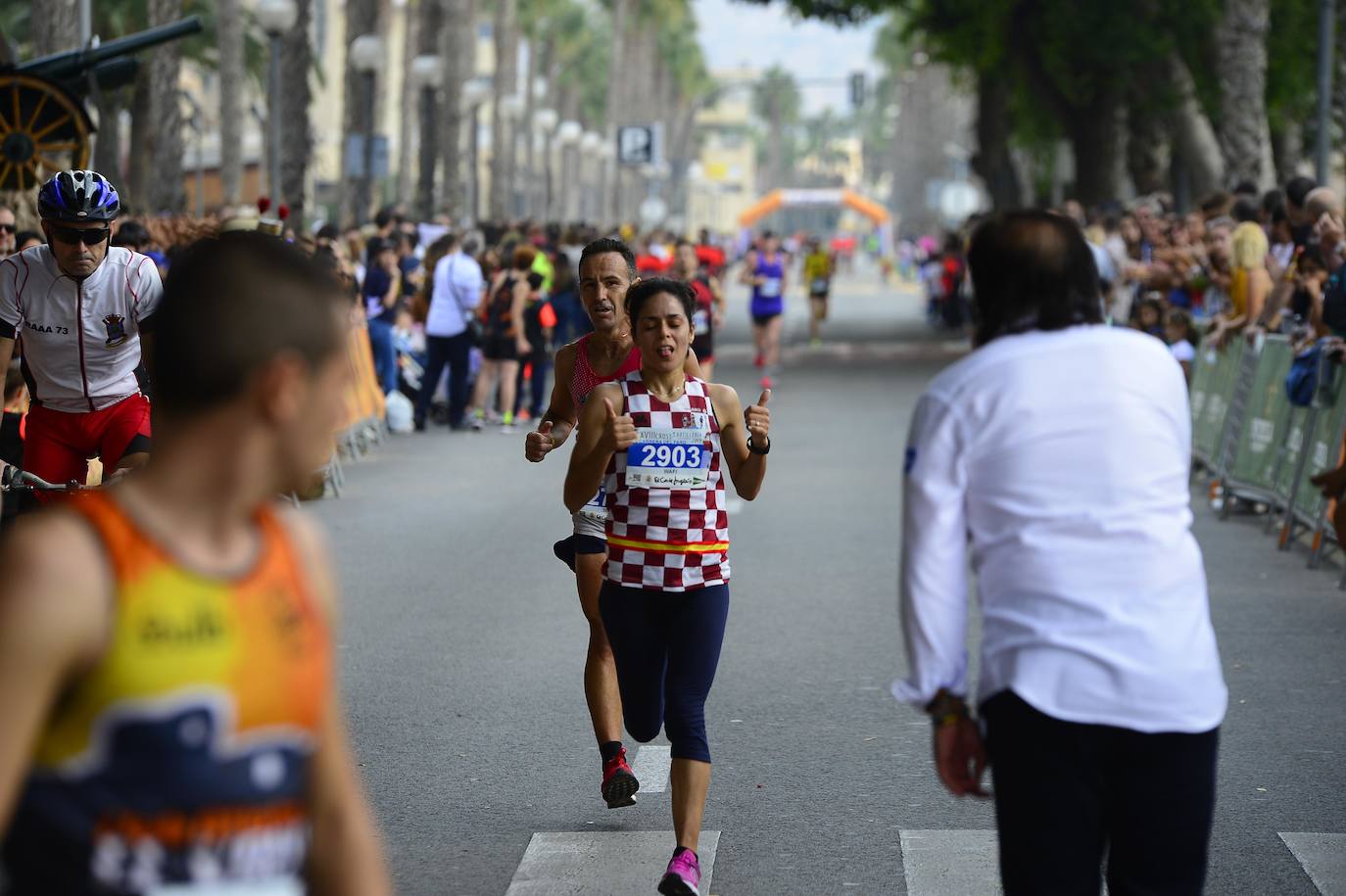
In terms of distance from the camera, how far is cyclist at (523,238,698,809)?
656 centimetres

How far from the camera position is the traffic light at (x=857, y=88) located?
242 feet

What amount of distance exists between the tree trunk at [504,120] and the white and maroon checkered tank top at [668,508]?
5052cm

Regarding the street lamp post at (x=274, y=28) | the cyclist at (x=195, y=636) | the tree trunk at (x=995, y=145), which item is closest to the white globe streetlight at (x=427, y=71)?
the street lamp post at (x=274, y=28)

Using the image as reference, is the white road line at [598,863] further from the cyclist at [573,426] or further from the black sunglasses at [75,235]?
the black sunglasses at [75,235]

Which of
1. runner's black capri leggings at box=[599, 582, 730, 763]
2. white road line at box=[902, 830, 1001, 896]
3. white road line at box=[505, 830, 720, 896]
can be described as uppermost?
runner's black capri leggings at box=[599, 582, 730, 763]

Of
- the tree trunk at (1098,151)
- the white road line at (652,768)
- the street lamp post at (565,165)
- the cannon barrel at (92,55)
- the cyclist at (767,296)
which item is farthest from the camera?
the street lamp post at (565,165)

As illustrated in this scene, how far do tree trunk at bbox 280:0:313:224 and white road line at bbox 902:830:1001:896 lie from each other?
24823mm

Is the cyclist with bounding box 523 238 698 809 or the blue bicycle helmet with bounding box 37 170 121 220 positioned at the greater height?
the blue bicycle helmet with bounding box 37 170 121 220

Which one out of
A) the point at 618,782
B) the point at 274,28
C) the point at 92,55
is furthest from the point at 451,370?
the point at 618,782

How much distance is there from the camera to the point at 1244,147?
27094 mm

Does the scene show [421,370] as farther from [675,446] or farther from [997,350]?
[997,350]

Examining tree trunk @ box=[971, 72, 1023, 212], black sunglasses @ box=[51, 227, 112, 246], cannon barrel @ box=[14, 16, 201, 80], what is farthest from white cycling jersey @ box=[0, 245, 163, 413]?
tree trunk @ box=[971, 72, 1023, 212]

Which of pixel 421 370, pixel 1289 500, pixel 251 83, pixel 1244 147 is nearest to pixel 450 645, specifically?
pixel 1289 500

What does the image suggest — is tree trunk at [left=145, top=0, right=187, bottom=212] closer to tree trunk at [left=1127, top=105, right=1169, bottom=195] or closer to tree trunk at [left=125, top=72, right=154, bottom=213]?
tree trunk at [left=125, top=72, right=154, bottom=213]
